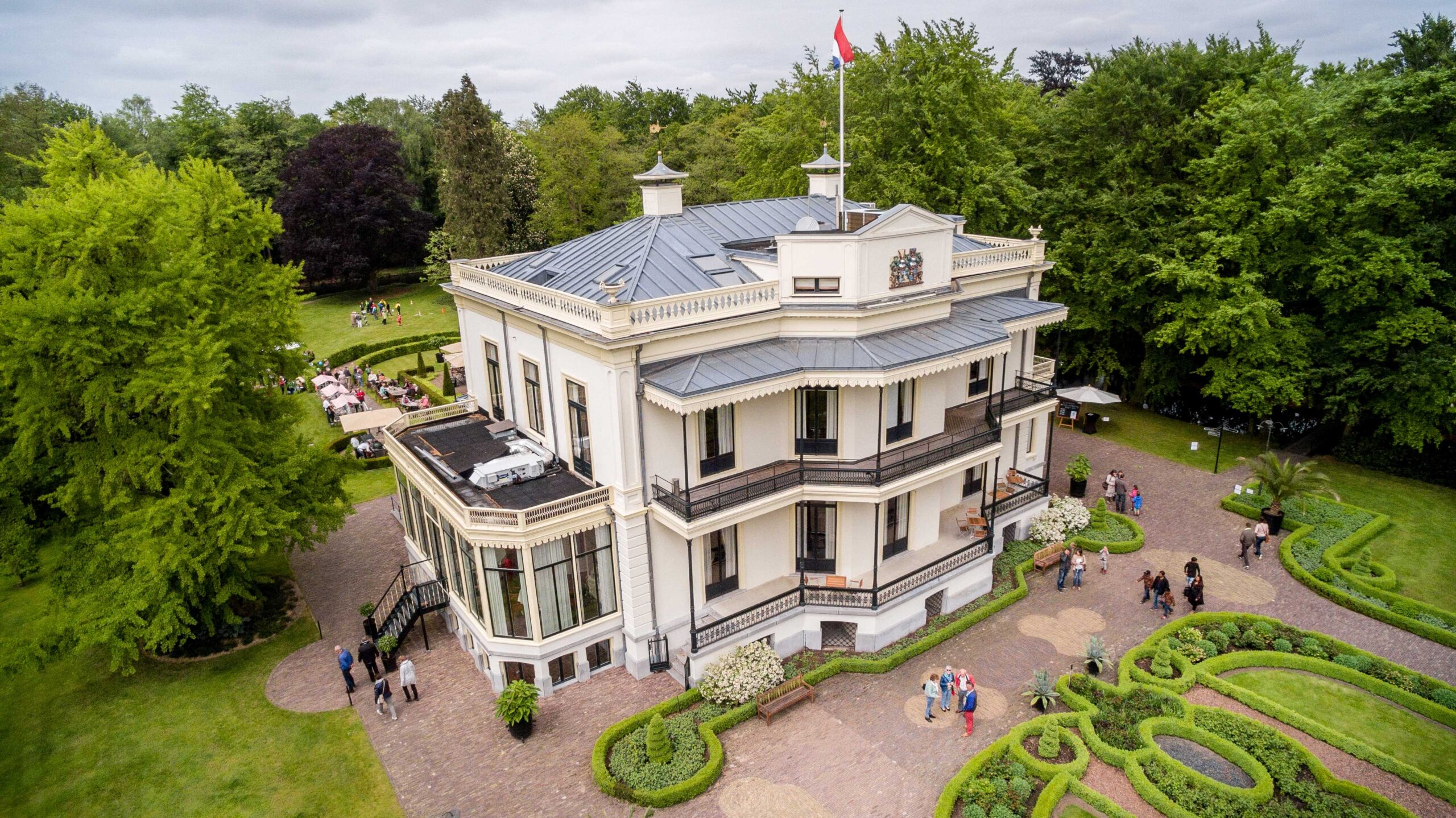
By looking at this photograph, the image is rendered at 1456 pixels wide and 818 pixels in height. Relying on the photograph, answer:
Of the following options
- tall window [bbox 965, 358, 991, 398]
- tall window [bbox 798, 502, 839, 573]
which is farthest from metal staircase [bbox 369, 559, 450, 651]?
tall window [bbox 965, 358, 991, 398]

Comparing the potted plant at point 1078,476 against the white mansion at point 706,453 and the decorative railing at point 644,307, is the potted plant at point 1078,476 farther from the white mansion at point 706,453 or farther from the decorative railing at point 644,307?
the decorative railing at point 644,307

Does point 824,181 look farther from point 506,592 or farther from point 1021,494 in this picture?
point 506,592

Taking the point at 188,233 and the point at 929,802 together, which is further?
the point at 188,233

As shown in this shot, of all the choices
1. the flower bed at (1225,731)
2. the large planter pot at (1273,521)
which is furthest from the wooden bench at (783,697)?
the large planter pot at (1273,521)

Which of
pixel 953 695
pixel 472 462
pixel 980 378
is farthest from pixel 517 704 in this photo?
pixel 980 378

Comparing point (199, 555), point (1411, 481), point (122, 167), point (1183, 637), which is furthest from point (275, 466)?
point (1411, 481)

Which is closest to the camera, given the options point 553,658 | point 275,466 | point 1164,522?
point 553,658

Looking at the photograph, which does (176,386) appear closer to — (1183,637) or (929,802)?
(929,802)
